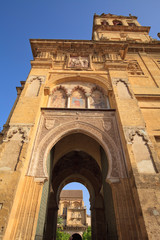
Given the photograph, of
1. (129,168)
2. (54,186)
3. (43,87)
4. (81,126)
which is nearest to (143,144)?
(129,168)

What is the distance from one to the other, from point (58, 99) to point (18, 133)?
2.75 metres

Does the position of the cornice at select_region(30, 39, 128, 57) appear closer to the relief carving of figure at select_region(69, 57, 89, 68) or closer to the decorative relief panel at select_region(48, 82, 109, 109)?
the relief carving of figure at select_region(69, 57, 89, 68)

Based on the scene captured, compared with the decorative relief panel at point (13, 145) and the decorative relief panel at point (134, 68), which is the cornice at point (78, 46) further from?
the decorative relief panel at point (13, 145)

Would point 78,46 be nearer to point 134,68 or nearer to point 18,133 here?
point 134,68

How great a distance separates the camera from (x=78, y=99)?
689 cm

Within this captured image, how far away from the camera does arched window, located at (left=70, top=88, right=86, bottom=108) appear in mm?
6637

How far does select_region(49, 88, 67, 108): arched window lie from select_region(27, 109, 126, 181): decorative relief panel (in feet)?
2.47

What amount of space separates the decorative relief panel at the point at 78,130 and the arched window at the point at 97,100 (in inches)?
30.9

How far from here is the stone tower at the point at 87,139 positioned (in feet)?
12.0

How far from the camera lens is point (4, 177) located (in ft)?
12.6

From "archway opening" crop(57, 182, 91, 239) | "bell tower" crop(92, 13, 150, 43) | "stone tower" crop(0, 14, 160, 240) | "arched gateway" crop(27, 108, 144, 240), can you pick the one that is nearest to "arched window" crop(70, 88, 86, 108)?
"stone tower" crop(0, 14, 160, 240)

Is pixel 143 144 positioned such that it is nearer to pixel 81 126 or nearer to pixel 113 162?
pixel 113 162

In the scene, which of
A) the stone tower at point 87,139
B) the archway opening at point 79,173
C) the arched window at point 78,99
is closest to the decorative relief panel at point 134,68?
the stone tower at point 87,139

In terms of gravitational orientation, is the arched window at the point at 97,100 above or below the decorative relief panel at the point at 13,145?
above
